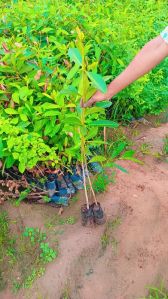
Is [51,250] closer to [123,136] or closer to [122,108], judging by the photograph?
[123,136]

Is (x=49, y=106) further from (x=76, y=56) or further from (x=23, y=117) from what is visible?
(x=76, y=56)

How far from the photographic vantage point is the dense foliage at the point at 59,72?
240 centimetres

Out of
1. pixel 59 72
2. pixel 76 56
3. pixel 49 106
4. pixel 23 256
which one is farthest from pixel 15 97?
pixel 23 256

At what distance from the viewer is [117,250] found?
8.48 ft

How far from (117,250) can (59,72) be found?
1.18 metres

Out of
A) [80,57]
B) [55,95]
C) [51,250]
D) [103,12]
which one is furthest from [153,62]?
[103,12]

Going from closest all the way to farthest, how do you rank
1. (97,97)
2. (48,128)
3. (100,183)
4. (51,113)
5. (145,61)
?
(145,61) → (97,97) → (51,113) → (48,128) → (100,183)

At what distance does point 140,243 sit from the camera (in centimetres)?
262

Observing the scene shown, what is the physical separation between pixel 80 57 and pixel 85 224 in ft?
3.91

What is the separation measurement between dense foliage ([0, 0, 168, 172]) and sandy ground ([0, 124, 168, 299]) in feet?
1.43

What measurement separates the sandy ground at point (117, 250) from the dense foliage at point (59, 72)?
44 cm

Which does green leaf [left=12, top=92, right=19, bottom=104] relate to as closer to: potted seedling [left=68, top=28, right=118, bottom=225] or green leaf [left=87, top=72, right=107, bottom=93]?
potted seedling [left=68, top=28, right=118, bottom=225]

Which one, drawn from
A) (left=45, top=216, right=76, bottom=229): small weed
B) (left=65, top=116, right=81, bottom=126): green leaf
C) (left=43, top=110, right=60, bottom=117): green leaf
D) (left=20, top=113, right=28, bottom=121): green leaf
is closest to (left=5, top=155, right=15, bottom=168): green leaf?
(left=20, top=113, right=28, bottom=121): green leaf

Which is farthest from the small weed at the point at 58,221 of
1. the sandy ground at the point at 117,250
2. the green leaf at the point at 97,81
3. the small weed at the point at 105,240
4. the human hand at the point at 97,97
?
the green leaf at the point at 97,81
